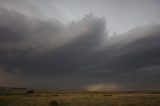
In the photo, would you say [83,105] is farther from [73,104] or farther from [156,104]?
[156,104]

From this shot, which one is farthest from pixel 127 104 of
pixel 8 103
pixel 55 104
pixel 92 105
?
pixel 8 103

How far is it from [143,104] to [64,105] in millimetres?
16616

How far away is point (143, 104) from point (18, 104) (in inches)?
1026

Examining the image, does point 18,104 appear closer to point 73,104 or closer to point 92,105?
point 73,104

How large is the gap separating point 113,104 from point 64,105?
10203 millimetres

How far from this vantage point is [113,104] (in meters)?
56.1

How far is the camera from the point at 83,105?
54.3m

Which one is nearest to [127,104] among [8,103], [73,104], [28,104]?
[73,104]

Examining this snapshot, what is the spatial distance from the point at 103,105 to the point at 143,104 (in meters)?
8.71

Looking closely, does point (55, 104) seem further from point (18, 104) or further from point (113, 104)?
point (113, 104)

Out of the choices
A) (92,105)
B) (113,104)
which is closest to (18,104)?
(92,105)

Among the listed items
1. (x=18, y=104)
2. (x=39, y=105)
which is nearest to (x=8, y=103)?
(x=18, y=104)

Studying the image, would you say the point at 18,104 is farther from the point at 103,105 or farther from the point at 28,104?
the point at 103,105

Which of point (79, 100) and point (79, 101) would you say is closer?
point (79, 101)
